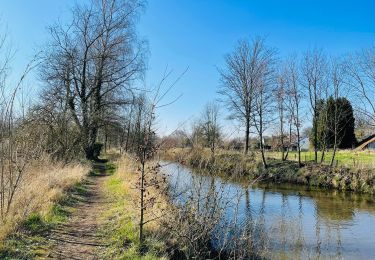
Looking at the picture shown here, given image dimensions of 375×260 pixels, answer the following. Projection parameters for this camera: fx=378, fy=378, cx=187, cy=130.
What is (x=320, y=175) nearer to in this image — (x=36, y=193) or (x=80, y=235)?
(x=36, y=193)

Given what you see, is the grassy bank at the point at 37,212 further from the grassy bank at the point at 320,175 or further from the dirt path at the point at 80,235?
the grassy bank at the point at 320,175

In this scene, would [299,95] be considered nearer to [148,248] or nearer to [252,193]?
[252,193]

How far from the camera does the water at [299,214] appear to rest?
8.84 m

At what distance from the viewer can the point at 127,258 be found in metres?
6.31

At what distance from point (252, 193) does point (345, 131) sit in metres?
28.8

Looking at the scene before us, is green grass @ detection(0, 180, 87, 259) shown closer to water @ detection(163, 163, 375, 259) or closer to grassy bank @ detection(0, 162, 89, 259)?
grassy bank @ detection(0, 162, 89, 259)

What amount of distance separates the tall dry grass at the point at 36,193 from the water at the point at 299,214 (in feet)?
10.3

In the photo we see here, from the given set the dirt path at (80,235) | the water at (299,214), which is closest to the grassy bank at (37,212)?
the dirt path at (80,235)

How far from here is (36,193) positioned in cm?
934

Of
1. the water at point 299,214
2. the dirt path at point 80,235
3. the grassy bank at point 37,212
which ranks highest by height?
the grassy bank at point 37,212

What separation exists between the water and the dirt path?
6.39 ft

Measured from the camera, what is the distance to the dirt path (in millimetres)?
6254

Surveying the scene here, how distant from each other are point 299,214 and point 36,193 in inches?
386

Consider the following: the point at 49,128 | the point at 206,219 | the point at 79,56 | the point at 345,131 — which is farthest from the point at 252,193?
the point at 345,131
